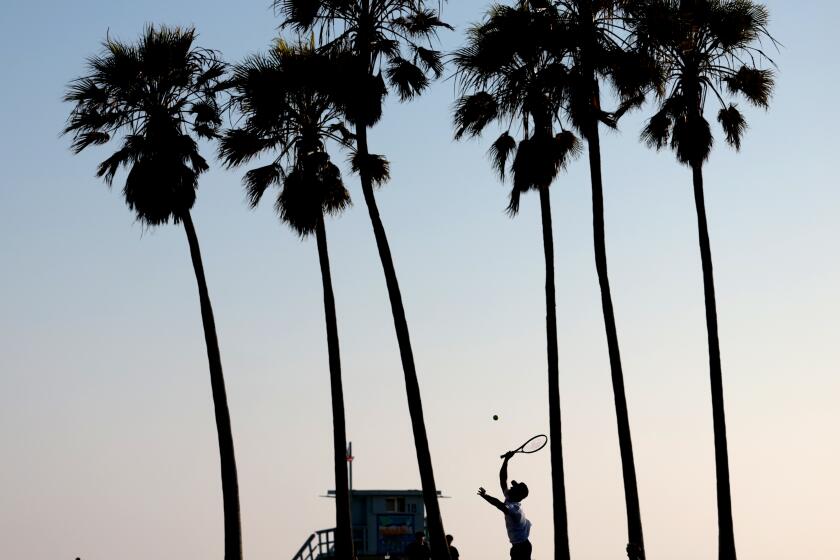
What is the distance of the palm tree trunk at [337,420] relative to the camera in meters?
40.7

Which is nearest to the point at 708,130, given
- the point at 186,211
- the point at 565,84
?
the point at 565,84

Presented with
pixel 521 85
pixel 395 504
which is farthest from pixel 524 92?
pixel 395 504

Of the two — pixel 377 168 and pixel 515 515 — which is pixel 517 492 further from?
pixel 377 168

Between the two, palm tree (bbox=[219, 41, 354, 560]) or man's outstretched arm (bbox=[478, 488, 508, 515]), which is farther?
palm tree (bbox=[219, 41, 354, 560])

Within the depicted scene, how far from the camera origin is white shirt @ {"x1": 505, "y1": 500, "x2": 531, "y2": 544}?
2408 centimetres

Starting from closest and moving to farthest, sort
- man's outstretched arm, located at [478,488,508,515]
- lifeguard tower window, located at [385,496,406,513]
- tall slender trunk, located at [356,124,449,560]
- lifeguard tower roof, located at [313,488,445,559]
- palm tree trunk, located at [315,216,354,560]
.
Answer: man's outstretched arm, located at [478,488,508,515]
tall slender trunk, located at [356,124,449,560]
palm tree trunk, located at [315,216,354,560]
lifeguard tower roof, located at [313,488,445,559]
lifeguard tower window, located at [385,496,406,513]

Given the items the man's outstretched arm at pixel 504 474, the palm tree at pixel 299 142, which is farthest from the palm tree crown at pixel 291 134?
the man's outstretched arm at pixel 504 474

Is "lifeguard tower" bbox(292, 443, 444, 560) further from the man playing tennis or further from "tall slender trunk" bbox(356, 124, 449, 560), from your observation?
the man playing tennis

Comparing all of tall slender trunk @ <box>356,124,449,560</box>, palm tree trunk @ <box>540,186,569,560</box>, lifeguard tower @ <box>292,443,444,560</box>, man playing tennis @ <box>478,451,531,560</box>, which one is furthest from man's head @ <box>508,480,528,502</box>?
lifeguard tower @ <box>292,443,444,560</box>

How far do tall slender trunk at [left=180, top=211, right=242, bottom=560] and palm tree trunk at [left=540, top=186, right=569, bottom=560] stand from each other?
322 inches

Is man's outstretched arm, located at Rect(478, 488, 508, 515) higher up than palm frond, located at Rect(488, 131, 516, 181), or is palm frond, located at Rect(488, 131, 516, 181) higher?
palm frond, located at Rect(488, 131, 516, 181)

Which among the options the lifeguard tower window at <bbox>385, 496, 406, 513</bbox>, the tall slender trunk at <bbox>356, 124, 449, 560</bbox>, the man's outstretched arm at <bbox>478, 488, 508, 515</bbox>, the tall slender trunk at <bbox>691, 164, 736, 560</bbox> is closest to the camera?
the man's outstretched arm at <bbox>478, 488, 508, 515</bbox>

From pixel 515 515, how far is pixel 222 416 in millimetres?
18469

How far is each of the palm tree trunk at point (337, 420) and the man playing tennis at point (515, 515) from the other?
1647 cm
